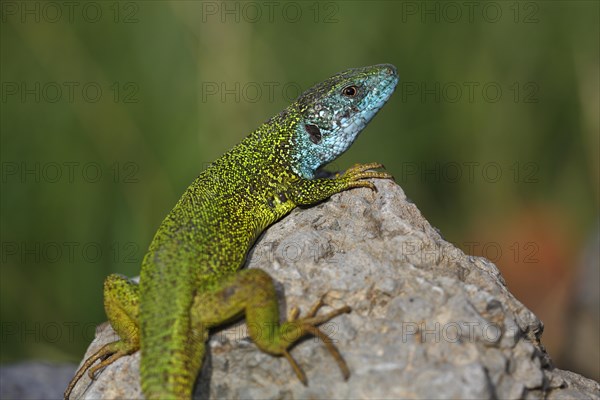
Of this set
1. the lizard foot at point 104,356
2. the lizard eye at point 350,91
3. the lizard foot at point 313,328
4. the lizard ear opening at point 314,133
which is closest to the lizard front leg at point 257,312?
the lizard foot at point 313,328

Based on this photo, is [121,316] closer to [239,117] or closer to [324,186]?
[324,186]

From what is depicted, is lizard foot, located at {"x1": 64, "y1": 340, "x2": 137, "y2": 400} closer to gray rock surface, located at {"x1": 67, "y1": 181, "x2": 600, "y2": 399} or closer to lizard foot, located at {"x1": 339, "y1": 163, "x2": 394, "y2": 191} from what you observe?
gray rock surface, located at {"x1": 67, "y1": 181, "x2": 600, "y2": 399}

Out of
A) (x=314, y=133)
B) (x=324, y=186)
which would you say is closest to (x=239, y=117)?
(x=314, y=133)

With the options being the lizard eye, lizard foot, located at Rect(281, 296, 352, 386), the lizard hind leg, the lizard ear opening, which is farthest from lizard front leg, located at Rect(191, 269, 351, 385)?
the lizard eye

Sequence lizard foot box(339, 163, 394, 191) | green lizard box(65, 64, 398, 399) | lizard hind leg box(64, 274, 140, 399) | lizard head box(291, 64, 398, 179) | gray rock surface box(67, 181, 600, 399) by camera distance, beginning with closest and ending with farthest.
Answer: gray rock surface box(67, 181, 600, 399), green lizard box(65, 64, 398, 399), lizard hind leg box(64, 274, 140, 399), lizard foot box(339, 163, 394, 191), lizard head box(291, 64, 398, 179)

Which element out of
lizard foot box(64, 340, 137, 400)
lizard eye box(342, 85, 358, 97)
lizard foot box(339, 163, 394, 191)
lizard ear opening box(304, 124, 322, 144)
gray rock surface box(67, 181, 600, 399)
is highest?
lizard eye box(342, 85, 358, 97)

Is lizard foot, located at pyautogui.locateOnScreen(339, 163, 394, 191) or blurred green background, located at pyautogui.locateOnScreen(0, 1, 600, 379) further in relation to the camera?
blurred green background, located at pyautogui.locateOnScreen(0, 1, 600, 379)

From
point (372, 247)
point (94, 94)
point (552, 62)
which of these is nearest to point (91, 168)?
point (94, 94)

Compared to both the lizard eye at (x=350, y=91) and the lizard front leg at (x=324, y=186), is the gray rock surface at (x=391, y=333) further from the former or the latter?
the lizard eye at (x=350, y=91)
